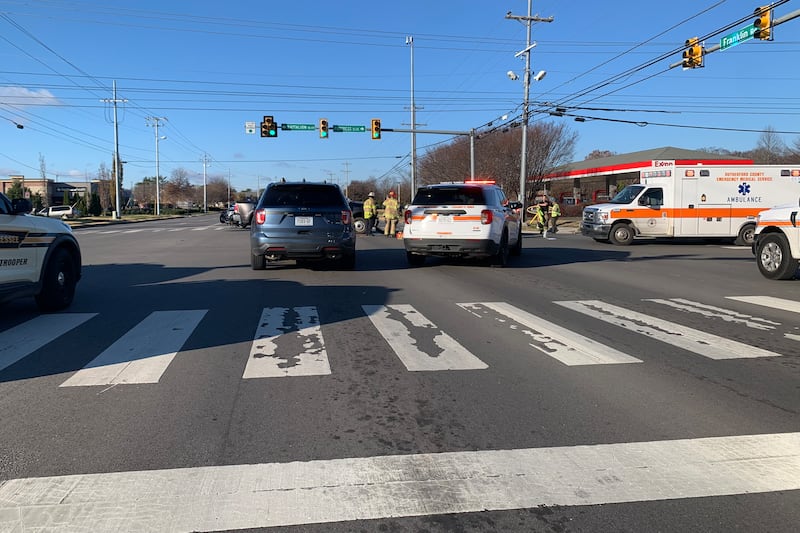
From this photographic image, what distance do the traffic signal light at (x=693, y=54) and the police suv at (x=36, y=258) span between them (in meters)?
18.1

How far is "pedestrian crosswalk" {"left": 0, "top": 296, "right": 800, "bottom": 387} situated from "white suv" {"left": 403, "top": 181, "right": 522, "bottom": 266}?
392 centimetres

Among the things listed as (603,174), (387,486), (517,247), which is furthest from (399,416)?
(603,174)

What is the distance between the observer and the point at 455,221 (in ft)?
40.4

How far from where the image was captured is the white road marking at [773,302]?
27.4ft

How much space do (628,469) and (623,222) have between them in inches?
732

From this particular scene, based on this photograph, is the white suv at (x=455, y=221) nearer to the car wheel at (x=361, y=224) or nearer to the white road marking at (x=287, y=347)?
the white road marking at (x=287, y=347)

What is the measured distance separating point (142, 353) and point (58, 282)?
3076 mm

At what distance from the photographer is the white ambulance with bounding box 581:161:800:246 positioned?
19984mm

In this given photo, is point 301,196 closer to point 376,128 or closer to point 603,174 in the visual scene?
point 376,128

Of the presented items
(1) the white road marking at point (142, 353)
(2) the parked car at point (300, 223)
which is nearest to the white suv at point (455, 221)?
(2) the parked car at point (300, 223)

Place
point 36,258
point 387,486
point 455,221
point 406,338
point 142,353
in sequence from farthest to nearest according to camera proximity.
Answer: point 455,221
point 36,258
point 406,338
point 142,353
point 387,486

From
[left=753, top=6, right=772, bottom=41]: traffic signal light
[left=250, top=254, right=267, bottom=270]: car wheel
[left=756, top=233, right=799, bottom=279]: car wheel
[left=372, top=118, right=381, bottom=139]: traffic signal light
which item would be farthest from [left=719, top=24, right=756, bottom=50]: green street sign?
[left=372, top=118, right=381, bottom=139]: traffic signal light

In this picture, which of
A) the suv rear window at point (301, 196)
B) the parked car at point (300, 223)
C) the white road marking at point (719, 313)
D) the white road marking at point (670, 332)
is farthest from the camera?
the suv rear window at point (301, 196)

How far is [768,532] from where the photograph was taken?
2.74m
